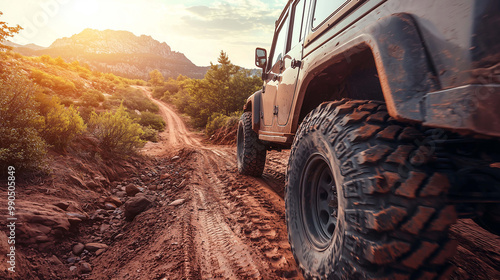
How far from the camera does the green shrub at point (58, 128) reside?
152 inches

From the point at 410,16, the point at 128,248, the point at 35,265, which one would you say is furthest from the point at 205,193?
the point at 410,16

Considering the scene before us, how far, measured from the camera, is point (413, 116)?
2.80 ft

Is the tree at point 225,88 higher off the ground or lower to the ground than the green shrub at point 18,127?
higher

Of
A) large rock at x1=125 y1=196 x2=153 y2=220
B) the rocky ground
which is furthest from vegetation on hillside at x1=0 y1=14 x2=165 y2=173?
large rock at x1=125 y1=196 x2=153 y2=220

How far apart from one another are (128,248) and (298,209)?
68.4 inches

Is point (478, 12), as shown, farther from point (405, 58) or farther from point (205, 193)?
point (205, 193)

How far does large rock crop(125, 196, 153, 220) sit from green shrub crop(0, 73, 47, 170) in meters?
1.29

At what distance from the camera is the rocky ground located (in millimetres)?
1729

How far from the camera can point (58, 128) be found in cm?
397

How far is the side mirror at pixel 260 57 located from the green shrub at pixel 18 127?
3187mm

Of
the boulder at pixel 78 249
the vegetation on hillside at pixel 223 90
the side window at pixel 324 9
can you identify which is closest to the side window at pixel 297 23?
the side window at pixel 324 9

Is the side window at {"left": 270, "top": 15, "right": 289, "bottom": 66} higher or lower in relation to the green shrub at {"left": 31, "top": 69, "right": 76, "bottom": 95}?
lower

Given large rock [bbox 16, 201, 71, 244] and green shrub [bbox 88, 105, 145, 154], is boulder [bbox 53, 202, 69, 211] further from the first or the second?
green shrub [bbox 88, 105, 145, 154]

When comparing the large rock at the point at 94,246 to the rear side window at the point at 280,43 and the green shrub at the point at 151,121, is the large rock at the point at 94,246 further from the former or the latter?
the green shrub at the point at 151,121
